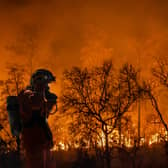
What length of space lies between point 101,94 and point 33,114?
20566mm

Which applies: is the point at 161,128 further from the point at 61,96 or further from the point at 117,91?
the point at 61,96

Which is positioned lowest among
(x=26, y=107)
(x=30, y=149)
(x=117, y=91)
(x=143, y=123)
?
(x=30, y=149)

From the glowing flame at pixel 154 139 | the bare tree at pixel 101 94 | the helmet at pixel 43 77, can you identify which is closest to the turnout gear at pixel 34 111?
the helmet at pixel 43 77

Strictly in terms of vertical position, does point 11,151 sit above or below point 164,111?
below

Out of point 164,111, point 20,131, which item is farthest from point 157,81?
point 20,131

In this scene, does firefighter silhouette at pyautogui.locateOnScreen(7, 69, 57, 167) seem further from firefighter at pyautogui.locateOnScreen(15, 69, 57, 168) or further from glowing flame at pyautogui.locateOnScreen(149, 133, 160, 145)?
glowing flame at pyautogui.locateOnScreen(149, 133, 160, 145)

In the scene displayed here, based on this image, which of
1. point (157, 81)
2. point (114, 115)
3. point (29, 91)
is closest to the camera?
point (29, 91)

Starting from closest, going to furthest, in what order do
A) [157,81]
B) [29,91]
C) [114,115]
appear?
[29,91] → [114,115] → [157,81]

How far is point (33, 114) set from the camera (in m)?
4.81

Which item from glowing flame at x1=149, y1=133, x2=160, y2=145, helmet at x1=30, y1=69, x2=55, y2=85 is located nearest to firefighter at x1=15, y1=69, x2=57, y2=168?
helmet at x1=30, y1=69, x2=55, y2=85

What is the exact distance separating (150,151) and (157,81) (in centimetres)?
484

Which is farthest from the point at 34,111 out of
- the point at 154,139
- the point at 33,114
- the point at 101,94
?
the point at 154,139

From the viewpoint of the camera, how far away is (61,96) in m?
25.4

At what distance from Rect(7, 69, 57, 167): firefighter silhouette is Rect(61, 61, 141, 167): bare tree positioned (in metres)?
19.3
